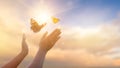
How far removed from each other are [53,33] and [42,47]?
1.03 m

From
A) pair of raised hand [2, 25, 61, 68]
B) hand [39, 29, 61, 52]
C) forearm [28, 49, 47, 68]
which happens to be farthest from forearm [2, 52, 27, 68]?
hand [39, 29, 61, 52]

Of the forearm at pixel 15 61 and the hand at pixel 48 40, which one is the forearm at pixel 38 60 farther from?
the forearm at pixel 15 61

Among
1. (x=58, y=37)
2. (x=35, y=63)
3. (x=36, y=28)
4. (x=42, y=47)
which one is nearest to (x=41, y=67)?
(x=35, y=63)

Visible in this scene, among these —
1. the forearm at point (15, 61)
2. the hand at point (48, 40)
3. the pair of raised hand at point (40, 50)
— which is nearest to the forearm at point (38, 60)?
the pair of raised hand at point (40, 50)

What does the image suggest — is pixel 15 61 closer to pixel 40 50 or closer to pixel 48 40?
pixel 40 50

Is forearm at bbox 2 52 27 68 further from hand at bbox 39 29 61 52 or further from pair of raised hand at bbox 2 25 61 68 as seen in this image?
hand at bbox 39 29 61 52

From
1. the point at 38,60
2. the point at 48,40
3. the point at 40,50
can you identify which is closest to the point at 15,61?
the point at 38,60

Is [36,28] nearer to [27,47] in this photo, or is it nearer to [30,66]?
[27,47]

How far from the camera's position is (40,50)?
11234 mm

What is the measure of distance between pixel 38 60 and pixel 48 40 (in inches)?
55.2

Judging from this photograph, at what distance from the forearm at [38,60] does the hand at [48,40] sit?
29 centimetres

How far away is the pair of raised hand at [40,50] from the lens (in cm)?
1054

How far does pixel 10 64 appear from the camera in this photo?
35.6 feet

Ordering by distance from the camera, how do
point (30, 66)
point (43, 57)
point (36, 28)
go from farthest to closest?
point (36, 28), point (43, 57), point (30, 66)
